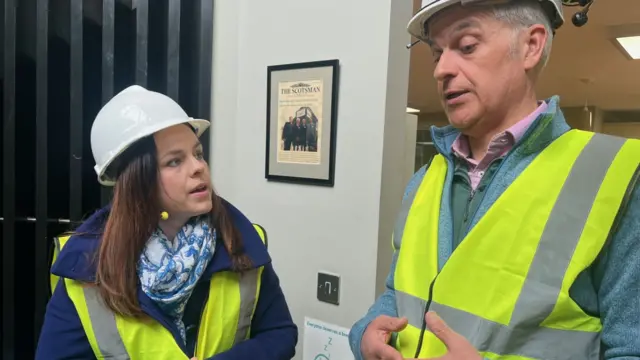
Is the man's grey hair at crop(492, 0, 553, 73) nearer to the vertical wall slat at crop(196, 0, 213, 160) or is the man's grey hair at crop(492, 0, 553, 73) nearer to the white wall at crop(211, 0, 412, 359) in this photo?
the white wall at crop(211, 0, 412, 359)

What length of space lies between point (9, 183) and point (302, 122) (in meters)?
1.25

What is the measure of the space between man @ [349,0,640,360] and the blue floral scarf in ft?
1.44

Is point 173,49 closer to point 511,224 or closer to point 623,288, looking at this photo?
point 511,224

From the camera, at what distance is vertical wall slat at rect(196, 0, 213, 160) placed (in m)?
1.86

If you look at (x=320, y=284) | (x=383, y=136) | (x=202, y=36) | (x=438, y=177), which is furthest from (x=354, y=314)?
(x=202, y=36)

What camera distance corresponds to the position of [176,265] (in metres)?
1.15

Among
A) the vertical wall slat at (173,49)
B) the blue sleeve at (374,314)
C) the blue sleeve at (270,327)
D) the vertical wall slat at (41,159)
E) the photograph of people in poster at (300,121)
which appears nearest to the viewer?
the blue sleeve at (374,314)

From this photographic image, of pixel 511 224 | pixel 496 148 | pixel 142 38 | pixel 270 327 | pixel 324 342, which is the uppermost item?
pixel 142 38

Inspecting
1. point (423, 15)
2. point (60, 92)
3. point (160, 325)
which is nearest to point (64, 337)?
point (160, 325)

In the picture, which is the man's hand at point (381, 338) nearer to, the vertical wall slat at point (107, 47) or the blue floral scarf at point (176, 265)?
the blue floral scarf at point (176, 265)

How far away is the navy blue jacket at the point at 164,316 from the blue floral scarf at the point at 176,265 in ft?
0.08

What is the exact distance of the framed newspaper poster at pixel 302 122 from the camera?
1.65 metres

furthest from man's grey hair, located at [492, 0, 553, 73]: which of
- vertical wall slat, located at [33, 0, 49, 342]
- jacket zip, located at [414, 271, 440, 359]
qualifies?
vertical wall slat, located at [33, 0, 49, 342]

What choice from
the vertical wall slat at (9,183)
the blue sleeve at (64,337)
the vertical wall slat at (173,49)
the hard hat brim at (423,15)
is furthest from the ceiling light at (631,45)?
the blue sleeve at (64,337)
